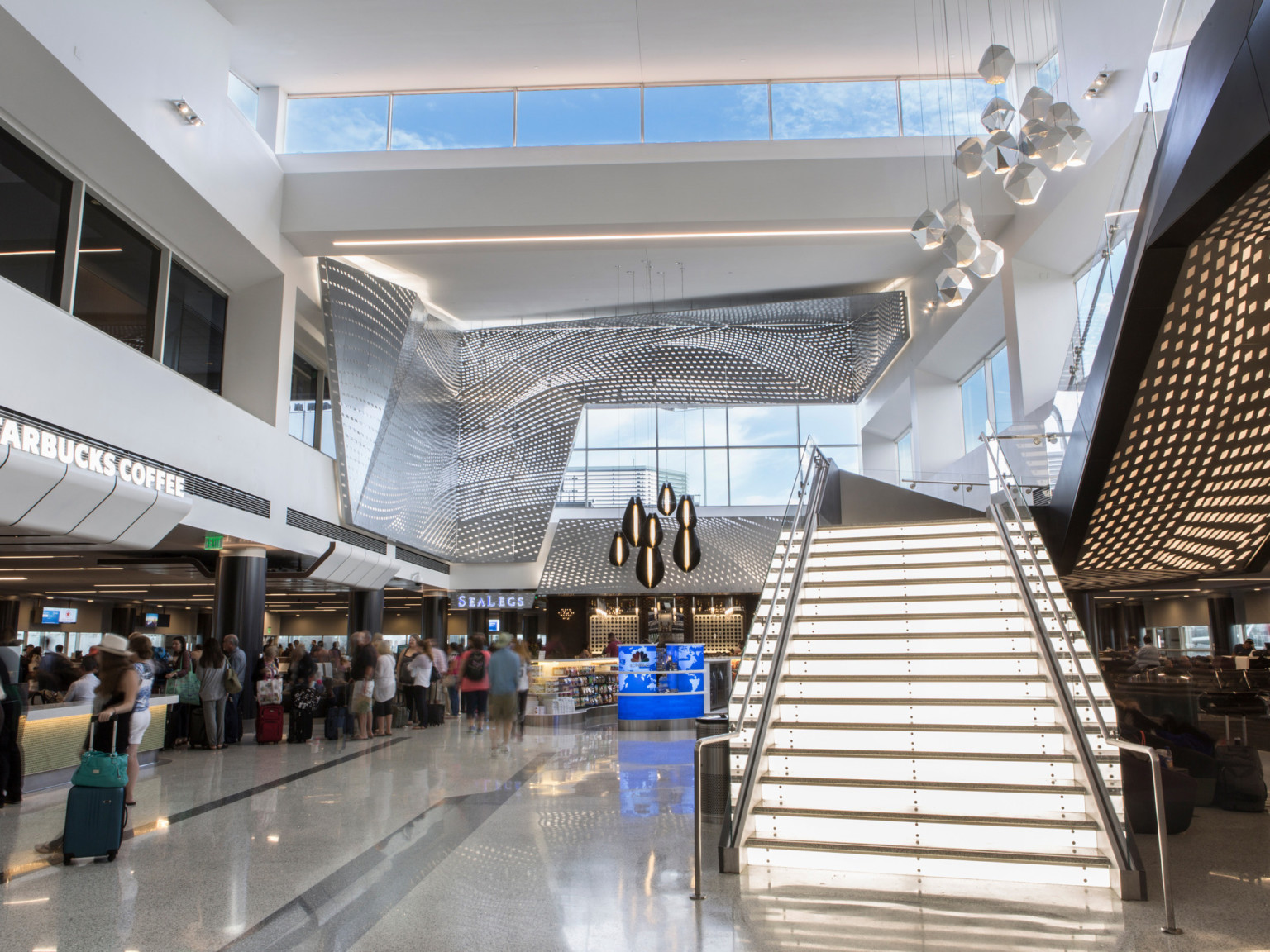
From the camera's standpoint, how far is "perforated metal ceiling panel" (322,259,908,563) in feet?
53.9

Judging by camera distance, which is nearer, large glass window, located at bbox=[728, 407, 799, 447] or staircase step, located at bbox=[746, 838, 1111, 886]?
staircase step, located at bbox=[746, 838, 1111, 886]

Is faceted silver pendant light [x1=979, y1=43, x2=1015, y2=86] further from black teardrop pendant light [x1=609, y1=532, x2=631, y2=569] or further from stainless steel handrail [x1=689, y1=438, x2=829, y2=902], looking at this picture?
black teardrop pendant light [x1=609, y1=532, x2=631, y2=569]

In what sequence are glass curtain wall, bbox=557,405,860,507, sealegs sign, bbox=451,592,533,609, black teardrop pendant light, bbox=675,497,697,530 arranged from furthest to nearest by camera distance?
glass curtain wall, bbox=557,405,860,507
sealegs sign, bbox=451,592,533,609
black teardrop pendant light, bbox=675,497,697,530

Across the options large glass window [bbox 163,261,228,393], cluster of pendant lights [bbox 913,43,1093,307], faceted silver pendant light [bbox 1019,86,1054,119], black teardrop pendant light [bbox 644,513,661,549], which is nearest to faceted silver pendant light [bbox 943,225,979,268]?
cluster of pendant lights [bbox 913,43,1093,307]

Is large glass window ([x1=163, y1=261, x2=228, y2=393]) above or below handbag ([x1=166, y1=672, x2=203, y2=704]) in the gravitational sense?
above

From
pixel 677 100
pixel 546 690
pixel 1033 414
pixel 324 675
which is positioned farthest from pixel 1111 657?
pixel 324 675

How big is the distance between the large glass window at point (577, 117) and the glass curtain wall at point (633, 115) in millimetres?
14

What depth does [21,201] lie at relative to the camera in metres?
9.58

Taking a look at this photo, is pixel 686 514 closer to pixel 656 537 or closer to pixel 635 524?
pixel 656 537

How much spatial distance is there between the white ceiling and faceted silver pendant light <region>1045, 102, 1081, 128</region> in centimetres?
771

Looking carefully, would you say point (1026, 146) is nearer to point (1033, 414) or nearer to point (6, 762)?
A: point (1033, 414)

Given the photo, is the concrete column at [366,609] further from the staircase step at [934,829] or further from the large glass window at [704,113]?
the staircase step at [934,829]

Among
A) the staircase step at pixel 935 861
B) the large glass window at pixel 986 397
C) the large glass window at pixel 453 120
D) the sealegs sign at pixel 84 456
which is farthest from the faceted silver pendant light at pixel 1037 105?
the large glass window at pixel 986 397

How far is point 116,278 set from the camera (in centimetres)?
1134
